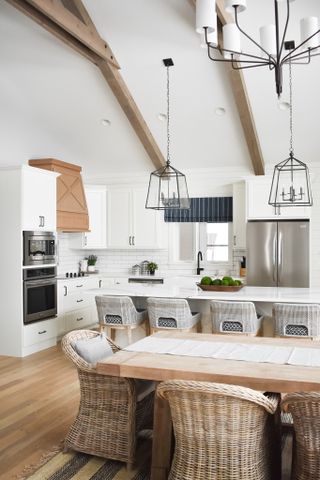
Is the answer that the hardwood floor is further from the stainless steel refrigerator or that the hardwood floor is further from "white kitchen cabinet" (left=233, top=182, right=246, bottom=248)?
"white kitchen cabinet" (left=233, top=182, right=246, bottom=248)

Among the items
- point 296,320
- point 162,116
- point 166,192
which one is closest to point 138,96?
point 162,116

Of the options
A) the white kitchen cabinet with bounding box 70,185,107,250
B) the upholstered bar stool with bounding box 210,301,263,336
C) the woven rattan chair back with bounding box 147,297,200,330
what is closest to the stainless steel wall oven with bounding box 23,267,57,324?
the white kitchen cabinet with bounding box 70,185,107,250

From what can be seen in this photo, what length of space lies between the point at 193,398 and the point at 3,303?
4351 millimetres

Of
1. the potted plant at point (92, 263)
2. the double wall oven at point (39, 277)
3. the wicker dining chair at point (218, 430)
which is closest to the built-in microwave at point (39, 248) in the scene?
the double wall oven at point (39, 277)

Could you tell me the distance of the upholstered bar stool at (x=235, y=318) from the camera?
15.1ft

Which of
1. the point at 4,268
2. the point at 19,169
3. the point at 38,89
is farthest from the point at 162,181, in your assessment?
the point at 38,89

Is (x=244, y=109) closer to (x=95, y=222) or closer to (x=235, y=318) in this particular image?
(x=235, y=318)

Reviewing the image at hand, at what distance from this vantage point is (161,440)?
2967 millimetres

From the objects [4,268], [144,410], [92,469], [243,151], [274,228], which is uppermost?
[243,151]

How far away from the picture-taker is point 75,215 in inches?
307

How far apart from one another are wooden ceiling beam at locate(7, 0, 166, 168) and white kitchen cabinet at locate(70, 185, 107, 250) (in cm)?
159

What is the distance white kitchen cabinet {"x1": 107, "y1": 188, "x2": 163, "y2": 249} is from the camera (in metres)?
8.37

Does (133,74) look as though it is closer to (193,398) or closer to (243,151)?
(243,151)

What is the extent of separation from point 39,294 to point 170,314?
2280 mm
